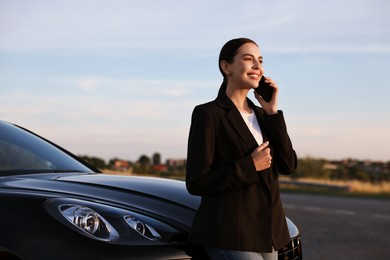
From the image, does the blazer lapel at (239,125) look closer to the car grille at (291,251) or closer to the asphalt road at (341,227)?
the car grille at (291,251)

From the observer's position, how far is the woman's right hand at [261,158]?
9.82 feet

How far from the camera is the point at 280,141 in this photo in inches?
125

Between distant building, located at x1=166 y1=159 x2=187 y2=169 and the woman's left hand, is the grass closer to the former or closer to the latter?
distant building, located at x1=166 y1=159 x2=187 y2=169

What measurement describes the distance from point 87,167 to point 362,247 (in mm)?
4134

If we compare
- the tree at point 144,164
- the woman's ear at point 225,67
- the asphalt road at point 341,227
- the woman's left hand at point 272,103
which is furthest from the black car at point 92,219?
the tree at point 144,164

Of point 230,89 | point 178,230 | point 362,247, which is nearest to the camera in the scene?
point 230,89

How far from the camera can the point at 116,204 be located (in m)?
3.57

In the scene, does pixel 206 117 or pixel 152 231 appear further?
pixel 152 231

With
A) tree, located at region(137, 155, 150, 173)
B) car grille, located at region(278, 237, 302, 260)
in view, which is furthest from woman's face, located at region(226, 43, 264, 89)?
tree, located at region(137, 155, 150, 173)

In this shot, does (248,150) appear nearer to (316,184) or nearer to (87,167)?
(87,167)

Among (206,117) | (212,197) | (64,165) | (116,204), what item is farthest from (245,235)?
(64,165)

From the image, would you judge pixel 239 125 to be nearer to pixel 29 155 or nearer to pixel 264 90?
pixel 264 90

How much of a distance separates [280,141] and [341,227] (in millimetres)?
7228

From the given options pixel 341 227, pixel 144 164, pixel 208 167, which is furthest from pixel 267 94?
pixel 144 164
